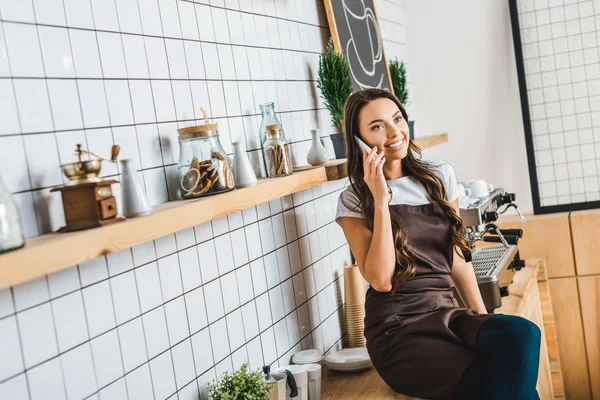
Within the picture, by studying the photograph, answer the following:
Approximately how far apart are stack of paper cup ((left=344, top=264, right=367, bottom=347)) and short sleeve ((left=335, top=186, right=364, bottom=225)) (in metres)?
0.45

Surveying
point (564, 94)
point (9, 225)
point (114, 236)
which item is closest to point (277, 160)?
point (114, 236)

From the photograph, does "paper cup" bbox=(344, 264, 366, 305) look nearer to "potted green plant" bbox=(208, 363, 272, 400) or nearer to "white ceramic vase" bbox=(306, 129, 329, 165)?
"white ceramic vase" bbox=(306, 129, 329, 165)

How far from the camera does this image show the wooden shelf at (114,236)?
1110mm

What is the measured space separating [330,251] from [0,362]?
1.54 metres

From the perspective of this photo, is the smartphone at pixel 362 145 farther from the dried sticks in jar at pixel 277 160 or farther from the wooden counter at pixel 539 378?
the wooden counter at pixel 539 378

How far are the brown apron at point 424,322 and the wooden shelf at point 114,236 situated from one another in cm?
53

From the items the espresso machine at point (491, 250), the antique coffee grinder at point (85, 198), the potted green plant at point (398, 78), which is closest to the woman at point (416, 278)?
the espresso machine at point (491, 250)

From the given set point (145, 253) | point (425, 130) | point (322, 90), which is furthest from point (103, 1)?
point (425, 130)

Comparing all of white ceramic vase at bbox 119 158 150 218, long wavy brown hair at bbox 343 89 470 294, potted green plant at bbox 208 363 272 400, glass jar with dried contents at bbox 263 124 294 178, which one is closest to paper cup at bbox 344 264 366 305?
long wavy brown hair at bbox 343 89 470 294

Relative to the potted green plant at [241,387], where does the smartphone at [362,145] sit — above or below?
above

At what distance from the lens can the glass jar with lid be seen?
5.66 ft

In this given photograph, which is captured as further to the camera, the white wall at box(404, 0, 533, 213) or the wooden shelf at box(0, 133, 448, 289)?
the white wall at box(404, 0, 533, 213)

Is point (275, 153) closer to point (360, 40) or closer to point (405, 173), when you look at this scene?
point (405, 173)

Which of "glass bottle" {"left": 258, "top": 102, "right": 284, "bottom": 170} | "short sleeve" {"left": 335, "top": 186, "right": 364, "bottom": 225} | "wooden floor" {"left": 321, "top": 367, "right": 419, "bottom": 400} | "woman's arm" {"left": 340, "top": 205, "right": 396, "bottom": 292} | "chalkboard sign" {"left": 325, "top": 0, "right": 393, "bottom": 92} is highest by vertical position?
"chalkboard sign" {"left": 325, "top": 0, "right": 393, "bottom": 92}
